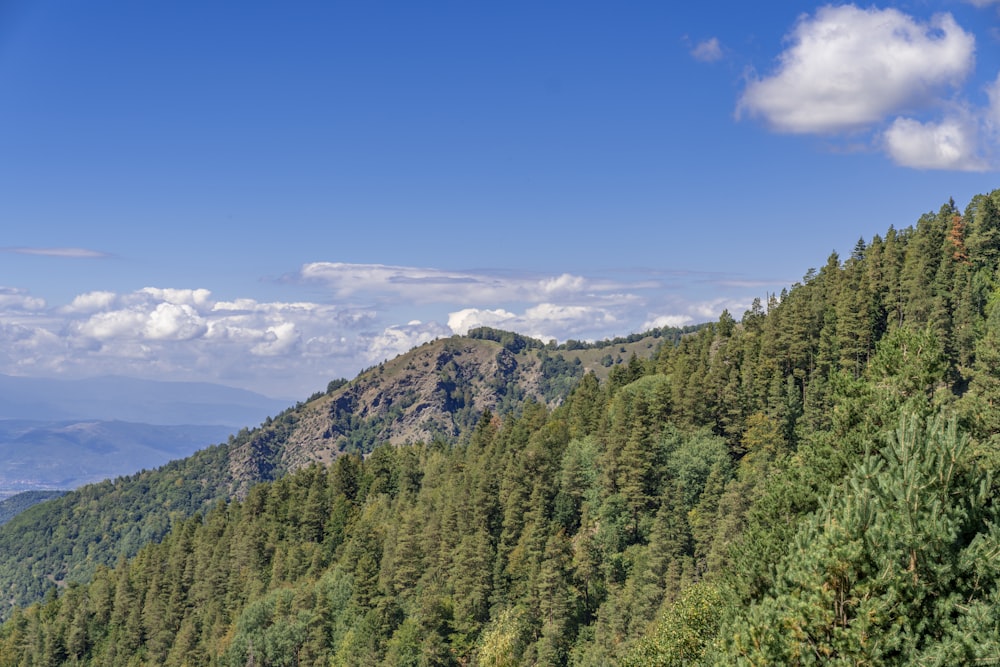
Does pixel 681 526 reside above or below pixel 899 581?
below

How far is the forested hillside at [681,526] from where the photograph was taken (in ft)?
78.3

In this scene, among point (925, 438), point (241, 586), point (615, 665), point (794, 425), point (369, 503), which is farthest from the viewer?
point (369, 503)

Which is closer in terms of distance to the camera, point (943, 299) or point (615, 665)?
point (615, 665)

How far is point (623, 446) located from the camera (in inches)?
3937

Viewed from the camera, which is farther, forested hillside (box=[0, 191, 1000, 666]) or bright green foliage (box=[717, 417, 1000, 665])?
forested hillside (box=[0, 191, 1000, 666])

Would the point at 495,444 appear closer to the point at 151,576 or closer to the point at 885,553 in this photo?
the point at 151,576

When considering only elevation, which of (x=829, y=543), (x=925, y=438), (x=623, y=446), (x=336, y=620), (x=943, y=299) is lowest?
(x=336, y=620)

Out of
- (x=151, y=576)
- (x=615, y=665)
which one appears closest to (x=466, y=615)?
(x=615, y=665)

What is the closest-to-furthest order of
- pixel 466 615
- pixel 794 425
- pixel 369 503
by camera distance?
1. pixel 466 615
2. pixel 794 425
3. pixel 369 503

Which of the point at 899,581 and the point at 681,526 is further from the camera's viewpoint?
the point at 681,526

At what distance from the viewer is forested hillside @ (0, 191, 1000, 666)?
78.3 ft

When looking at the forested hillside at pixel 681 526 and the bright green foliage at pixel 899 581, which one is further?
the forested hillside at pixel 681 526

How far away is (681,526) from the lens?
255 ft

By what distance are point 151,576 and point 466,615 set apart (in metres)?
91.5
